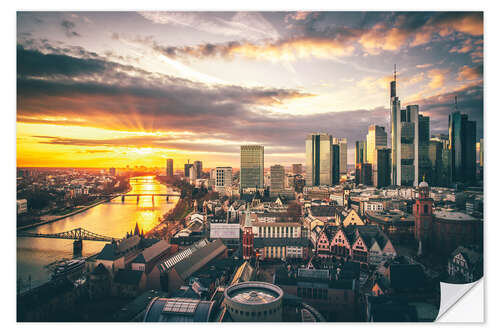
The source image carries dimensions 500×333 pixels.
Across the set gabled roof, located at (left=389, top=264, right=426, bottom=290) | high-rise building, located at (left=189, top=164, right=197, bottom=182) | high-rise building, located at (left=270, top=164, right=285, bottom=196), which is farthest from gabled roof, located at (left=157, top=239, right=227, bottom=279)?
high-rise building, located at (left=270, top=164, right=285, bottom=196)

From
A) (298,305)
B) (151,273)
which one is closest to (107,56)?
(151,273)

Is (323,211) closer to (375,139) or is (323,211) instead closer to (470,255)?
(375,139)

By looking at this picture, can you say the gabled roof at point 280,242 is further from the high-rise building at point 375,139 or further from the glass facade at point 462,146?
the glass facade at point 462,146

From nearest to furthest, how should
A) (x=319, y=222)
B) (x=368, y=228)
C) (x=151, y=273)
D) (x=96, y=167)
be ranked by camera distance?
(x=151, y=273)
(x=96, y=167)
(x=368, y=228)
(x=319, y=222)

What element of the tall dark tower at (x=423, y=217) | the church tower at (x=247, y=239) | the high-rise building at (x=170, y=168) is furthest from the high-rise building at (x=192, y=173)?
the tall dark tower at (x=423, y=217)

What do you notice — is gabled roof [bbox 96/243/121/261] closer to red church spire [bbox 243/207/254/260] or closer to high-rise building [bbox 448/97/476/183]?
red church spire [bbox 243/207/254/260]

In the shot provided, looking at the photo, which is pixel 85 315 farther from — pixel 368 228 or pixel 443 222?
pixel 443 222

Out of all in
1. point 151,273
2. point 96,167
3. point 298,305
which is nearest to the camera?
point 298,305
